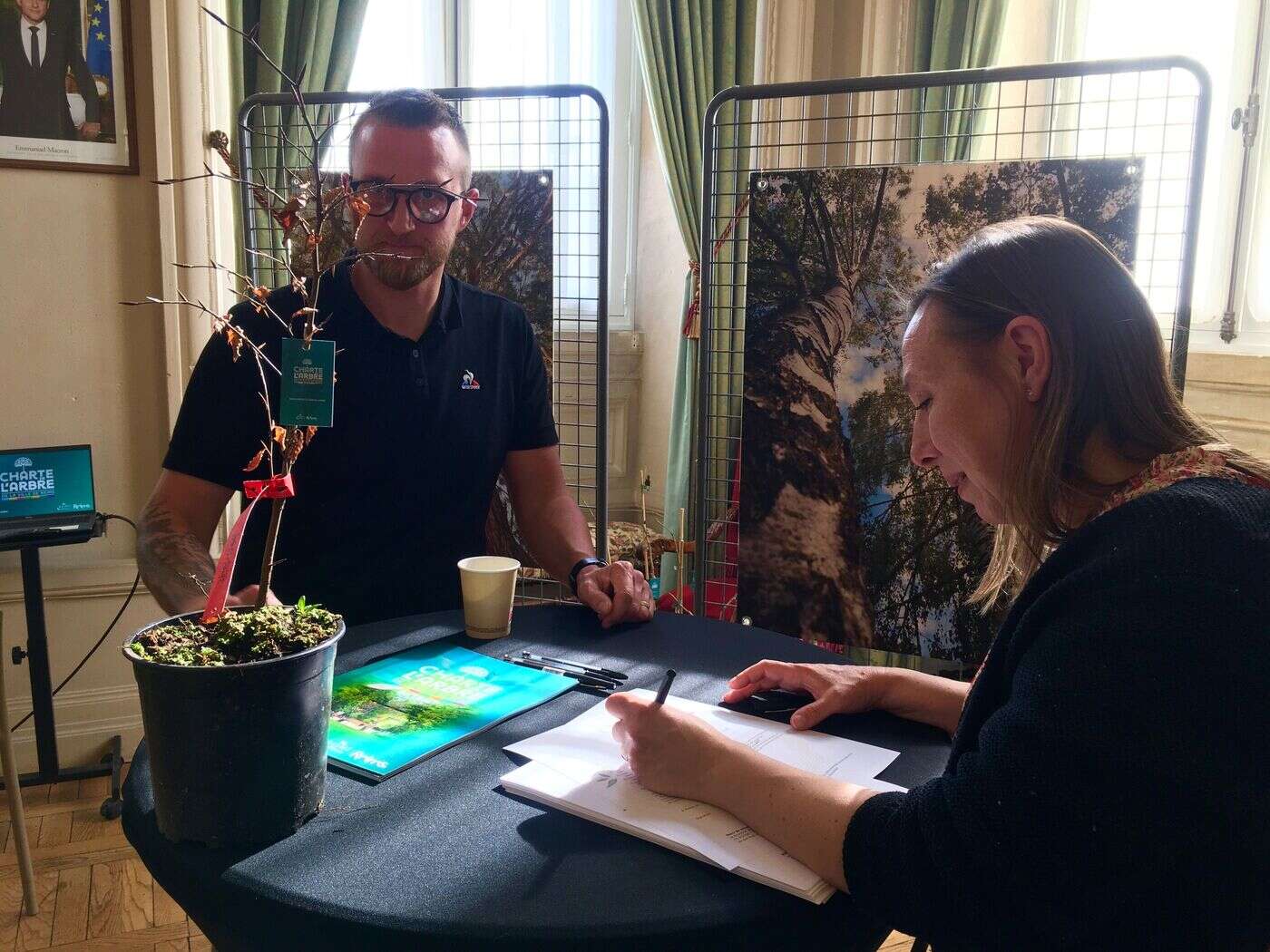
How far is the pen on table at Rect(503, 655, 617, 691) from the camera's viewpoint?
3.94 feet

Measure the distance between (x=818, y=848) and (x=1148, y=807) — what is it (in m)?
0.26

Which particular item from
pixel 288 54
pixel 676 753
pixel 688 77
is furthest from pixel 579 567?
pixel 688 77

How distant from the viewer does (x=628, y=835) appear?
0.83 metres

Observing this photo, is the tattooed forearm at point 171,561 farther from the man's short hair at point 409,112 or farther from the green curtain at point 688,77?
the green curtain at point 688,77

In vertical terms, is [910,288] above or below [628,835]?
above

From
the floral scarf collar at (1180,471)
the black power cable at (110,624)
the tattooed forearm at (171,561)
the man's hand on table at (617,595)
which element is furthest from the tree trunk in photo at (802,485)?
the black power cable at (110,624)

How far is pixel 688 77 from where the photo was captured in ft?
11.6

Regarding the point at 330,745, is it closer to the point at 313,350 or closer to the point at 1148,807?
the point at 313,350

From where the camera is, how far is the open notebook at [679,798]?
0.79 metres

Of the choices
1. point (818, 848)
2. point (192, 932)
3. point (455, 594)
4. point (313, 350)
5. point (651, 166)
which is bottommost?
point (192, 932)

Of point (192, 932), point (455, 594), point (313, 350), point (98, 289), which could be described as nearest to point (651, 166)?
point (98, 289)

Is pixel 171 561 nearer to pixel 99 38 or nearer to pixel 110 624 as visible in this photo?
pixel 110 624

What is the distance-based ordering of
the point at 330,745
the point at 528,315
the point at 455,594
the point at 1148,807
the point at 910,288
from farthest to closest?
the point at 528,315 < the point at 910,288 < the point at 455,594 < the point at 330,745 < the point at 1148,807

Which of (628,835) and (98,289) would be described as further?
(98,289)
